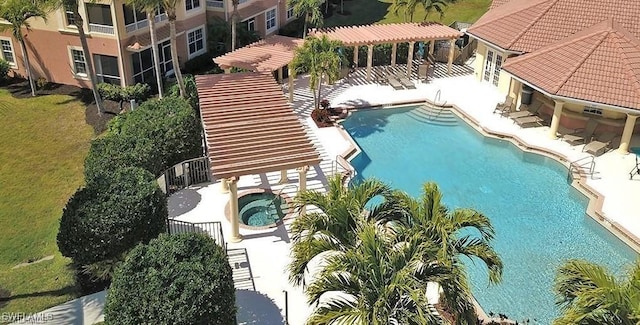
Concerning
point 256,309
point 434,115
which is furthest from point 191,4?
point 256,309

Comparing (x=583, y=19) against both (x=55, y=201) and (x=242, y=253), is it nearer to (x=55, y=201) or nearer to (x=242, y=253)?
(x=242, y=253)

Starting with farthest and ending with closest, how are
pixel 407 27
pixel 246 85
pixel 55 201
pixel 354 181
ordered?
pixel 407 27 → pixel 246 85 → pixel 354 181 → pixel 55 201

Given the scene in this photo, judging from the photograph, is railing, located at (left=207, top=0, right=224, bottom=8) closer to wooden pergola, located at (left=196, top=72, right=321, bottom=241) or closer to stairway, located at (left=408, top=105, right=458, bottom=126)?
wooden pergola, located at (left=196, top=72, right=321, bottom=241)

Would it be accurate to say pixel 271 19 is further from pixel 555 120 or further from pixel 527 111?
pixel 555 120

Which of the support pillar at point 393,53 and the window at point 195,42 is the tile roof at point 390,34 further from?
the window at point 195,42

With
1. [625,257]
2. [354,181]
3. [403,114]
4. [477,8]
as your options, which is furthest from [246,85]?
[477,8]

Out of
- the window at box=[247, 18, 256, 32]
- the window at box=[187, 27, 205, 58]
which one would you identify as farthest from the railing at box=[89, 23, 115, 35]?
the window at box=[247, 18, 256, 32]
